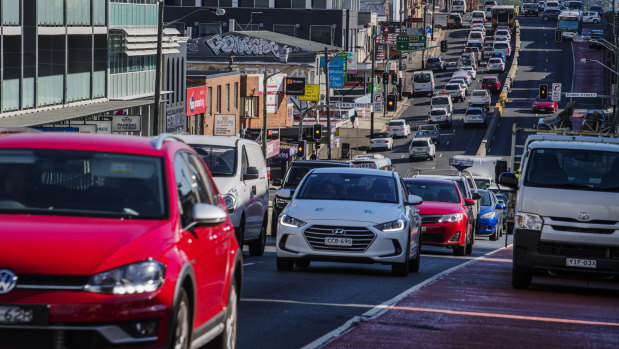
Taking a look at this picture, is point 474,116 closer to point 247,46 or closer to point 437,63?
point 247,46

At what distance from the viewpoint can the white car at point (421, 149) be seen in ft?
268

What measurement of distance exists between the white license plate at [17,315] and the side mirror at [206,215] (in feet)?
4.98

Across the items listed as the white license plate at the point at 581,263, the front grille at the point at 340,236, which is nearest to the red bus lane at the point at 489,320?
the white license plate at the point at 581,263

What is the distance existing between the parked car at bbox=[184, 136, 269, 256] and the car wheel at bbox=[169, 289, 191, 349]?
12.6 metres

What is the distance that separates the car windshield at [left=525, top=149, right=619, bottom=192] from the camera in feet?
57.5

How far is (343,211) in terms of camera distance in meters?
17.9

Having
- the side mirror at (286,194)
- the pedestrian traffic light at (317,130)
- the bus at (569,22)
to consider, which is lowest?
the pedestrian traffic light at (317,130)

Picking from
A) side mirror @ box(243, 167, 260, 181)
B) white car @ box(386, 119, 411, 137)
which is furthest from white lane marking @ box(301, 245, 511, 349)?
white car @ box(386, 119, 411, 137)

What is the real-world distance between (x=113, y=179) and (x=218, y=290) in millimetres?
1200

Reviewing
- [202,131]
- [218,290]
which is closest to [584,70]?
[202,131]

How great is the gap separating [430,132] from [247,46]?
1932 cm

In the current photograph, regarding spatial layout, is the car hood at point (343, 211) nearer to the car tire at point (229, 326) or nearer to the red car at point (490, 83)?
the car tire at point (229, 326)

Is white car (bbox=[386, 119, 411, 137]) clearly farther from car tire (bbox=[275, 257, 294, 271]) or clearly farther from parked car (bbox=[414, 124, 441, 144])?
car tire (bbox=[275, 257, 294, 271])

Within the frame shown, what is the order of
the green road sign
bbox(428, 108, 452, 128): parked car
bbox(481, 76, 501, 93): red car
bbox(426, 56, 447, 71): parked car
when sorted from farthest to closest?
bbox(426, 56, 447, 71): parked car < bbox(481, 76, 501, 93): red car < the green road sign < bbox(428, 108, 452, 128): parked car
